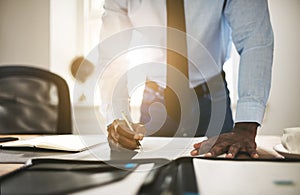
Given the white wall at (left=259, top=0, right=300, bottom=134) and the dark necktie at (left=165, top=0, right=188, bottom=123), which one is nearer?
the dark necktie at (left=165, top=0, right=188, bottom=123)

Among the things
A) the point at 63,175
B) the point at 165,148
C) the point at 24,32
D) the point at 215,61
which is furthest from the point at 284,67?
the point at 63,175

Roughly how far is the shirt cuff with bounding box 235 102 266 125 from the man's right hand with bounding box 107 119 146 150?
205mm

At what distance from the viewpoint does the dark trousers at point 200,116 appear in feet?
3.29

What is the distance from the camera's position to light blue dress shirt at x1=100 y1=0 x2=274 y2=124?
75cm

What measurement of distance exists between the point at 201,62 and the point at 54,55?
103 centimetres

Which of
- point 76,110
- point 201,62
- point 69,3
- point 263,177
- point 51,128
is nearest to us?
point 263,177

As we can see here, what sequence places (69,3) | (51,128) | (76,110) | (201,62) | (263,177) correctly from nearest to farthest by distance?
(263,177) < (201,62) < (51,128) < (76,110) < (69,3)

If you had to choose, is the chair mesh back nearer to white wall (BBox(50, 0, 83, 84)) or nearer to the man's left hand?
white wall (BBox(50, 0, 83, 84))

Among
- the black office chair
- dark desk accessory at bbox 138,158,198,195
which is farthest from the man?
the black office chair

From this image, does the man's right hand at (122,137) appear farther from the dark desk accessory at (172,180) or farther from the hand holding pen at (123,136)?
the dark desk accessory at (172,180)

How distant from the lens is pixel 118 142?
67 cm

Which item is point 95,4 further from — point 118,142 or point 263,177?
point 263,177

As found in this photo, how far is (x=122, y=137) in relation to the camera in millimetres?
663

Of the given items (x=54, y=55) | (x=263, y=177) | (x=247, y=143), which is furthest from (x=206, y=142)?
(x=54, y=55)
